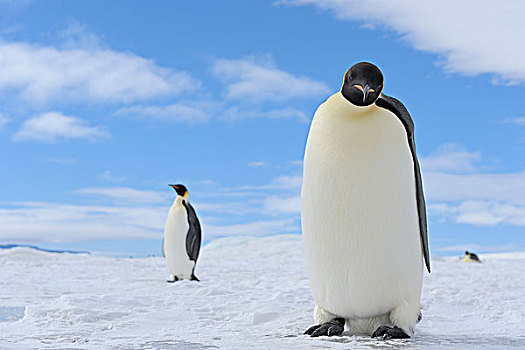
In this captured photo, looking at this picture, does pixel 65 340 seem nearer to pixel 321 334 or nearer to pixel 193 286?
pixel 321 334

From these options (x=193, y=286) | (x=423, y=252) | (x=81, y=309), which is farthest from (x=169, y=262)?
(x=423, y=252)

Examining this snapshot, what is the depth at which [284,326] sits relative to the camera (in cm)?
359

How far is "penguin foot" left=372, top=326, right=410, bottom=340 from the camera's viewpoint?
118 inches

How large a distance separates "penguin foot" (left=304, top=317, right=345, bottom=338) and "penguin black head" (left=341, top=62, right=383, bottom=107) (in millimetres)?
1231

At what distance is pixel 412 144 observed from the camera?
123 inches

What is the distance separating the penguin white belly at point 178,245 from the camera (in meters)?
8.72

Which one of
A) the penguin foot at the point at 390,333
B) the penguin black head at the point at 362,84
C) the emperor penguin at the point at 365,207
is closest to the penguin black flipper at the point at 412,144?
the emperor penguin at the point at 365,207

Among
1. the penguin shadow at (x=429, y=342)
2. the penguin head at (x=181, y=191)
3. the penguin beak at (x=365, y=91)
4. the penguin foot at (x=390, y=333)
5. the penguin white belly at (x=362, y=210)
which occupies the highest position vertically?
the penguin head at (x=181, y=191)

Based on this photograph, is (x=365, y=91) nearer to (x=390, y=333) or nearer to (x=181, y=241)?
(x=390, y=333)

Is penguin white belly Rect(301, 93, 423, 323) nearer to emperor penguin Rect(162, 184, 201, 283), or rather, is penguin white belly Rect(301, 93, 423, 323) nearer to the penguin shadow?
the penguin shadow

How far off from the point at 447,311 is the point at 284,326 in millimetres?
1884

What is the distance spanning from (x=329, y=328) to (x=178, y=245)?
5.88m

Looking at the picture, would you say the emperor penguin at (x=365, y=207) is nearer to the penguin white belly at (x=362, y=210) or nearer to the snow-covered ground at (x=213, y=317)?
the penguin white belly at (x=362, y=210)

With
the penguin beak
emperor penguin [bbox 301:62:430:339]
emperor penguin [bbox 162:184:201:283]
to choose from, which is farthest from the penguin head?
the penguin beak
